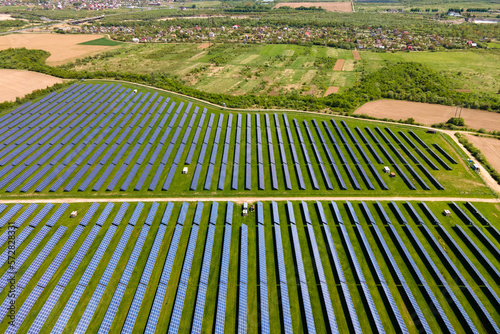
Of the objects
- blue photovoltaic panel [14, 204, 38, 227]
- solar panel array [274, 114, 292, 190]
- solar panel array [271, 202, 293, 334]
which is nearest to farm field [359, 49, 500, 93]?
solar panel array [274, 114, 292, 190]

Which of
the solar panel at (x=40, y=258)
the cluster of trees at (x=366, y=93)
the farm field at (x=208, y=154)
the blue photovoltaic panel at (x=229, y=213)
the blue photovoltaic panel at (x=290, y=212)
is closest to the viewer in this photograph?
the solar panel at (x=40, y=258)

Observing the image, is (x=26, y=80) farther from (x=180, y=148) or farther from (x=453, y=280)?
(x=453, y=280)

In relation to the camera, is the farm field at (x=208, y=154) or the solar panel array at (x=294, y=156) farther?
the solar panel array at (x=294, y=156)

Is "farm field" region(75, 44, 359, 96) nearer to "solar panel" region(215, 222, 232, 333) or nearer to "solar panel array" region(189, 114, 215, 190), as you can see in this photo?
"solar panel array" region(189, 114, 215, 190)

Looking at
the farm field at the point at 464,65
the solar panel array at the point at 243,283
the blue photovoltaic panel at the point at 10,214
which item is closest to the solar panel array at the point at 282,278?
the solar panel array at the point at 243,283

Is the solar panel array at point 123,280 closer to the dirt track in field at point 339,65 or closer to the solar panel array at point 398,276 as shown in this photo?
the solar panel array at point 398,276

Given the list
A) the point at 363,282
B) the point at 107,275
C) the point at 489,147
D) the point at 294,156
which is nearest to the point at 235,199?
the point at 294,156

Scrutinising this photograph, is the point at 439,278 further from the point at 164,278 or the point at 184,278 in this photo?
the point at 164,278

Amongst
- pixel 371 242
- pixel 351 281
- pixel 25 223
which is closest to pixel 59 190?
pixel 25 223
